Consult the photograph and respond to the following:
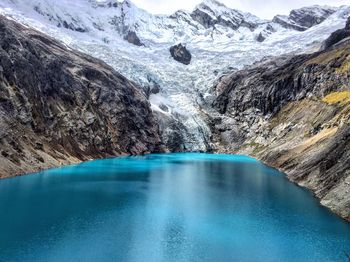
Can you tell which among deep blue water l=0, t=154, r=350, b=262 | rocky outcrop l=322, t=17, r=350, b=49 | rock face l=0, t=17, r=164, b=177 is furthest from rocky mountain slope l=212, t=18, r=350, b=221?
rock face l=0, t=17, r=164, b=177

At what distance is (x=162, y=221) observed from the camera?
49.2m

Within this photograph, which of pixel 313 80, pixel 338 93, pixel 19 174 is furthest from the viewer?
pixel 313 80

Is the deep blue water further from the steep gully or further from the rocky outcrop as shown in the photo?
the rocky outcrop

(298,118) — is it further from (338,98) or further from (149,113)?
(149,113)

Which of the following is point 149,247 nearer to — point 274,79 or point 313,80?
point 313,80

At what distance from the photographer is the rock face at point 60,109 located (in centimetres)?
8888

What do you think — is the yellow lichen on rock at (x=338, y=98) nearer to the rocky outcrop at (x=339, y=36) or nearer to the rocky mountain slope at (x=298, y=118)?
the rocky mountain slope at (x=298, y=118)

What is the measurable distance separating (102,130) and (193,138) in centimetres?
4778

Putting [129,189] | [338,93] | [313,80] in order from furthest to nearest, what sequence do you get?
1. [313,80]
2. [338,93]
3. [129,189]

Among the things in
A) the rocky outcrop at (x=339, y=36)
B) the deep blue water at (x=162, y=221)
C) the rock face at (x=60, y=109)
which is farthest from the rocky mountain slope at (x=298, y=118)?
the rock face at (x=60, y=109)

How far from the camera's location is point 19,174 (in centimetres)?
7612

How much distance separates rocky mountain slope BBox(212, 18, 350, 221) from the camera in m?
64.3

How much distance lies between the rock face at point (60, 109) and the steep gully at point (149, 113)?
12.2 inches

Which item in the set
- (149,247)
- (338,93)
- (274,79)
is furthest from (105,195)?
(274,79)
